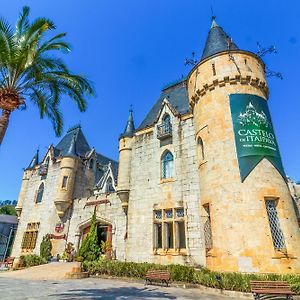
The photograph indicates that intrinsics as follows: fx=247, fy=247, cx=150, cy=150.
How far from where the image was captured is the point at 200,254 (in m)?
14.4

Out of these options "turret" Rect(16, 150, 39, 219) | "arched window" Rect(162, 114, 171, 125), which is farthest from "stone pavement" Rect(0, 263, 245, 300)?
"turret" Rect(16, 150, 39, 219)

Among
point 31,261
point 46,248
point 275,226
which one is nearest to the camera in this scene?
point 275,226

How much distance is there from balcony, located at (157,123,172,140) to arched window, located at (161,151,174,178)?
1.26m

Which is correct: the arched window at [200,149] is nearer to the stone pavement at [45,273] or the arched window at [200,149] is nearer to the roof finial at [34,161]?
the stone pavement at [45,273]

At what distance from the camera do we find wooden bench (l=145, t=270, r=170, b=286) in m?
12.6

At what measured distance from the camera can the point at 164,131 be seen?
1881cm

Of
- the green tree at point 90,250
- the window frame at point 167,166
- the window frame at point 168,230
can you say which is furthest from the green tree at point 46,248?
the window frame at point 167,166

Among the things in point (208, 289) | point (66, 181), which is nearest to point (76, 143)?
point (66, 181)

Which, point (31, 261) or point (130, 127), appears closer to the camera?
point (31, 261)

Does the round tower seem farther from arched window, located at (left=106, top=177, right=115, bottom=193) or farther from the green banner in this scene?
arched window, located at (left=106, top=177, right=115, bottom=193)

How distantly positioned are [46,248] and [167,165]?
1475cm

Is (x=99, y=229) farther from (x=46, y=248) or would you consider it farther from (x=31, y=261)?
(x=31, y=261)

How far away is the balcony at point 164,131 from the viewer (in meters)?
18.5

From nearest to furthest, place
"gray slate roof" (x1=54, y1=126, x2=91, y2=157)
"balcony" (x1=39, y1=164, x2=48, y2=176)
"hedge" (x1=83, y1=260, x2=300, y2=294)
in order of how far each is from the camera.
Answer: "hedge" (x1=83, y1=260, x2=300, y2=294) → "balcony" (x1=39, y1=164, x2=48, y2=176) → "gray slate roof" (x1=54, y1=126, x2=91, y2=157)
